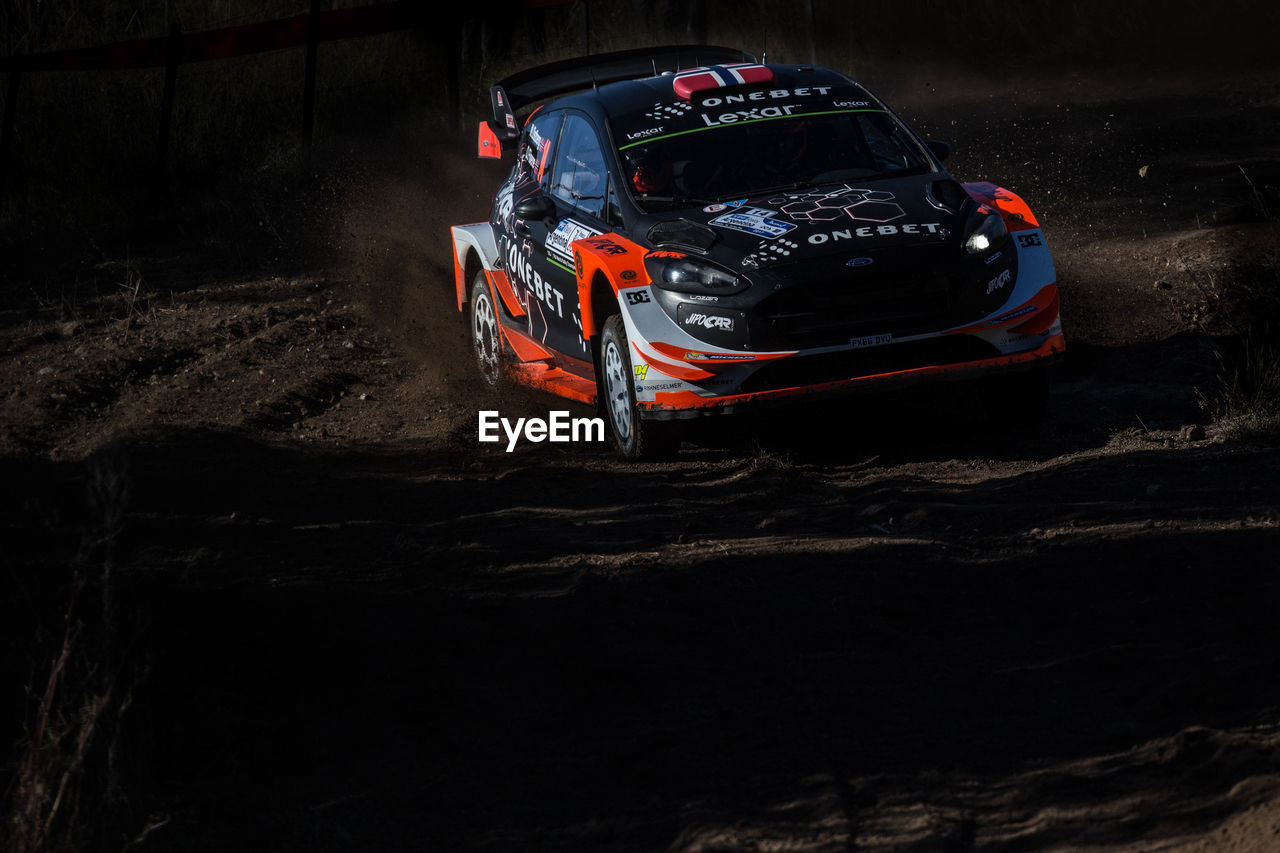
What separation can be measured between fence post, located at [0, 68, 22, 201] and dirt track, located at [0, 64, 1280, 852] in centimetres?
510

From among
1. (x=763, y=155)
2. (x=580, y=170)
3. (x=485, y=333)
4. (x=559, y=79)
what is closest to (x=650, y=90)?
(x=580, y=170)

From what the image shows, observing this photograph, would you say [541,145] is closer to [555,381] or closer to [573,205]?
[573,205]

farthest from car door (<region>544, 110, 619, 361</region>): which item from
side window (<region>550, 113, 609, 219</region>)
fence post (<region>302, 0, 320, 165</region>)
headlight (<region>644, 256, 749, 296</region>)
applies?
fence post (<region>302, 0, 320, 165</region>)

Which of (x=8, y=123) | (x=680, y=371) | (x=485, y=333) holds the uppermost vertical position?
(x=8, y=123)

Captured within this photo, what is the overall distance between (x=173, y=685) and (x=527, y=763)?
4.02 ft

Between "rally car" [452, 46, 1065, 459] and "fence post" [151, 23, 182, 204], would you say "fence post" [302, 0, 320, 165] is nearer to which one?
"fence post" [151, 23, 182, 204]

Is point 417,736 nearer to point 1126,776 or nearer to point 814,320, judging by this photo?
point 1126,776

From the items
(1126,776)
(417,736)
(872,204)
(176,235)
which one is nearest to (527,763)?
(417,736)

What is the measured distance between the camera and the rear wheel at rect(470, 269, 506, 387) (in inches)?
382

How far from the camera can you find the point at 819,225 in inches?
289

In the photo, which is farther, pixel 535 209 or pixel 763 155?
pixel 535 209

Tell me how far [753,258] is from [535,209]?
65.1 inches

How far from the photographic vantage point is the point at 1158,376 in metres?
8.76

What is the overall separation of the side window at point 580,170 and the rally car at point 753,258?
0.01 meters
